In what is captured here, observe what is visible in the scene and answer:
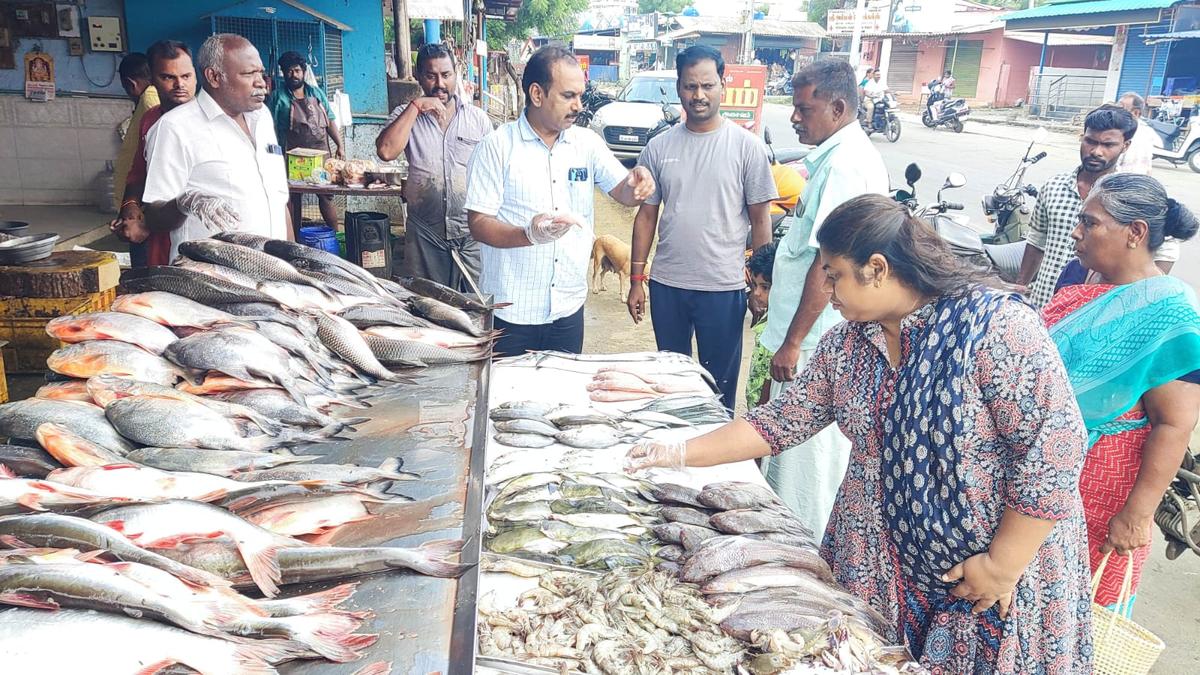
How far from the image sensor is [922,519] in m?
2.20

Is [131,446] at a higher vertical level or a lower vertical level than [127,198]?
lower

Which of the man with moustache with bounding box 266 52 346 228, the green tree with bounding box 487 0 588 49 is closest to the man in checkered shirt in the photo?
the man with moustache with bounding box 266 52 346 228

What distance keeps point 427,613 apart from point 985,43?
40.0m

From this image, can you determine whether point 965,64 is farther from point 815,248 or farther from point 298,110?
point 815,248

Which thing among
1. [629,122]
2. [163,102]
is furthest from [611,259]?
[629,122]

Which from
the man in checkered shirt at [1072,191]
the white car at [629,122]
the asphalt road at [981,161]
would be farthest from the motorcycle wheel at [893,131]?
the man in checkered shirt at [1072,191]

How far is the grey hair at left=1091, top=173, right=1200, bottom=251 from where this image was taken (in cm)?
284

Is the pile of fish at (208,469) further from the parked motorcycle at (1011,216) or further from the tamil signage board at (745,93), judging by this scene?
the tamil signage board at (745,93)

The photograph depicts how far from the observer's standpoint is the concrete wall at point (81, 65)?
9.07m

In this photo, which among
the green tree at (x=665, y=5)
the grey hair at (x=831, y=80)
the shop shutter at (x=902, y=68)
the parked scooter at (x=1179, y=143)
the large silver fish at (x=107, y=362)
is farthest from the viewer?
the green tree at (x=665, y=5)

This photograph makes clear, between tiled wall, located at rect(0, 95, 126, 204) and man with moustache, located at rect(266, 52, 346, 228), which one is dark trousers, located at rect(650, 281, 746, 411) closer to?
man with moustache, located at rect(266, 52, 346, 228)

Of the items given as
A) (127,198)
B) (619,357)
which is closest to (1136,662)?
(619,357)

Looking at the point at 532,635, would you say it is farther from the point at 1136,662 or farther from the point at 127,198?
the point at 127,198

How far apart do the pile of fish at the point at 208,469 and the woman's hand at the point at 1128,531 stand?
2359 mm
